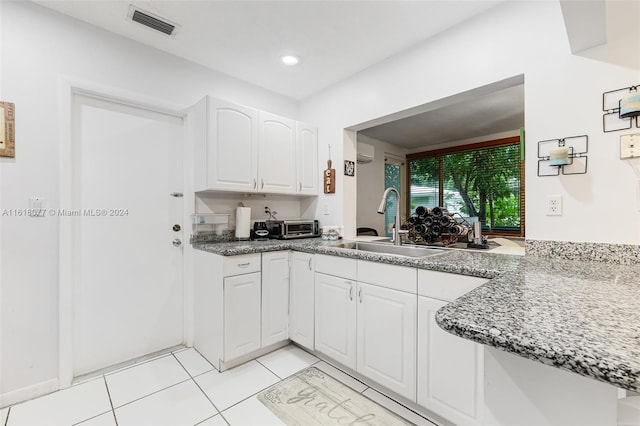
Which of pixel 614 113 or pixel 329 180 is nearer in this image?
pixel 614 113

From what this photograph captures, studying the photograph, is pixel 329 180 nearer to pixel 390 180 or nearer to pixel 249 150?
pixel 249 150

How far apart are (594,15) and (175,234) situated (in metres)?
2.90

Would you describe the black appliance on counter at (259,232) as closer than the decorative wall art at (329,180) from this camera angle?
Yes

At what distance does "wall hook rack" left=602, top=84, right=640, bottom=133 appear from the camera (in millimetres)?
1347

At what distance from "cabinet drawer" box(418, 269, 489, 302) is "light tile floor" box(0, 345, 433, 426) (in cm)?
73

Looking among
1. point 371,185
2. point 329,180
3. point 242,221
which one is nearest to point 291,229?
point 242,221

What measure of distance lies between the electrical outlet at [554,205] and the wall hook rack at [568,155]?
13 cm

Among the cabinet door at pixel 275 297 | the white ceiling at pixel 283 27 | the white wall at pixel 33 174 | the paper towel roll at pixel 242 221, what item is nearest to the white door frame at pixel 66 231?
the white wall at pixel 33 174

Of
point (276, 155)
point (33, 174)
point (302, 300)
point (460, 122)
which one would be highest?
point (460, 122)

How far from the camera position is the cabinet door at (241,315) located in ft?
6.61

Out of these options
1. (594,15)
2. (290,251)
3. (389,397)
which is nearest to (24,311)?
(290,251)

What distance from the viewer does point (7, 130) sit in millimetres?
1675

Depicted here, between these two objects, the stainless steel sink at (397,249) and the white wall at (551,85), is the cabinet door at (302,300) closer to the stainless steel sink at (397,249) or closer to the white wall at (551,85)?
the stainless steel sink at (397,249)

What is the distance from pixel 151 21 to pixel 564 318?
2.65 metres
